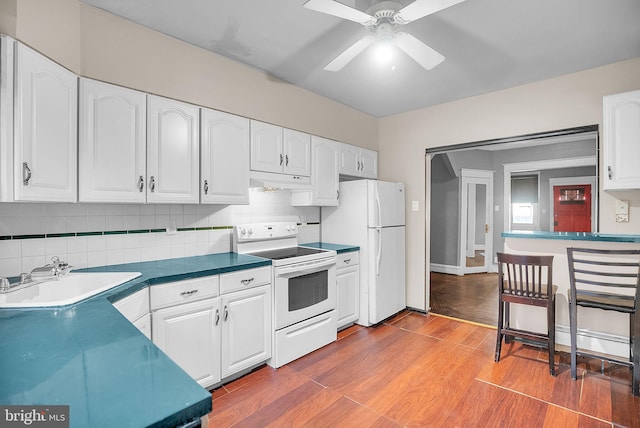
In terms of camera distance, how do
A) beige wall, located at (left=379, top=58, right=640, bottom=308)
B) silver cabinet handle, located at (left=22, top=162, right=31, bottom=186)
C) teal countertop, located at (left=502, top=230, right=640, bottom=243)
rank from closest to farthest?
silver cabinet handle, located at (left=22, top=162, right=31, bottom=186), teal countertop, located at (left=502, top=230, right=640, bottom=243), beige wall, located at (left=379, top=58, right=640, bottom=308)

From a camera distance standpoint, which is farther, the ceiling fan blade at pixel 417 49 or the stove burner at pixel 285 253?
the stove burner at pixel 285 253

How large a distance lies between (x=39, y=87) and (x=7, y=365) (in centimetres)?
146

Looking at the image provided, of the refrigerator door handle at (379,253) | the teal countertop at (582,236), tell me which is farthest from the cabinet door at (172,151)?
the teal countertop at (582,236)

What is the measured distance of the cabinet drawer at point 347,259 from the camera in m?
3.32

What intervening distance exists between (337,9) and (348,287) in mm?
2612

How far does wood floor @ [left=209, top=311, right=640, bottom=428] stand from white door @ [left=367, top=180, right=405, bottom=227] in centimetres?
132

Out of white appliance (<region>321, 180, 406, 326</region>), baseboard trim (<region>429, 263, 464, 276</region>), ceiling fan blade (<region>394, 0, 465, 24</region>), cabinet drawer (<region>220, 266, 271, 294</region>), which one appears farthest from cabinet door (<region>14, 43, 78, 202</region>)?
baseboard trim (<region>429, 263, 464, 276</region>)

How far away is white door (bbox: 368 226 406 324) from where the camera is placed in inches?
138

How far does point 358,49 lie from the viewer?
2.05 meters

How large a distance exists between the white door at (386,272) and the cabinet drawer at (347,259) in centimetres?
15

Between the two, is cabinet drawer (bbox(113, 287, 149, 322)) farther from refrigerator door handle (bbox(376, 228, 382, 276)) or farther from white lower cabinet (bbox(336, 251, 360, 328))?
refrigerator door handle (bbox(376, 228, 382, 276))

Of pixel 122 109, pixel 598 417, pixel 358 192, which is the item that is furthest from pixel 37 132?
pixel 598 417

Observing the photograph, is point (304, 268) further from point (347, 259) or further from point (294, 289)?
point (347, 259)

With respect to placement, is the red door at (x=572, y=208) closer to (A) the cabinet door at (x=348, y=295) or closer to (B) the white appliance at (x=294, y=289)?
(A) the cabinet door at (x=348, y=295)
